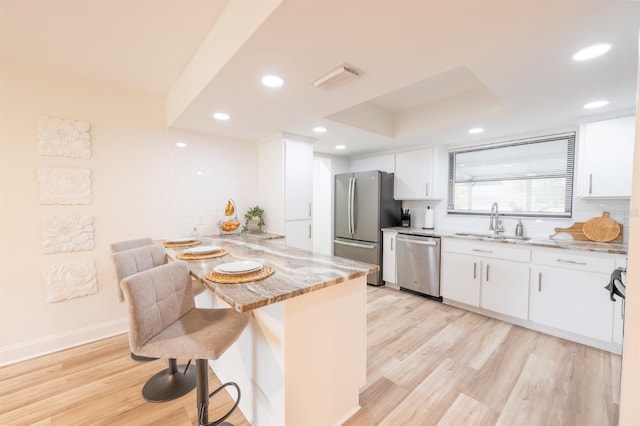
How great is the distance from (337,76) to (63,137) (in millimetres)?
2460

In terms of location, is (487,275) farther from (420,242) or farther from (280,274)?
(280,274)

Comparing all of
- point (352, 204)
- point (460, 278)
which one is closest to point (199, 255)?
point (352, 204)

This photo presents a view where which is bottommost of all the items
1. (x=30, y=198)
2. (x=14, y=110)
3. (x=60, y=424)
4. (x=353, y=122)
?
(x=60, y=424)

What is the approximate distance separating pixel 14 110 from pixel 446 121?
4.00 meters

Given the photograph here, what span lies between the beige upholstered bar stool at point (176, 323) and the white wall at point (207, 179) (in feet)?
5.78

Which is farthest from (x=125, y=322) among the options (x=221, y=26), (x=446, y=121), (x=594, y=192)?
(x=594, y=192)

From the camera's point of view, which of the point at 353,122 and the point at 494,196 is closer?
the point at 353,122

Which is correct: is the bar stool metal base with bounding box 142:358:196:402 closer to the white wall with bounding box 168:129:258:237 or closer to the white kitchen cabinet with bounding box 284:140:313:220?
the white wall with bounding box 168:129:258:237

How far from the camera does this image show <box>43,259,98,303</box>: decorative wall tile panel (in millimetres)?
2291

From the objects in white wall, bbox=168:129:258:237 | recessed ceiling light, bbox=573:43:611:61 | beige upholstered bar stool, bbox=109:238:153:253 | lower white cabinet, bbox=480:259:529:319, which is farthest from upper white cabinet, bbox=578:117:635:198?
beige upholstered bar stool, bbox=109:238:153:253

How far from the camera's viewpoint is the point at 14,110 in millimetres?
2123

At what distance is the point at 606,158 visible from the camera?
2484 millimetres

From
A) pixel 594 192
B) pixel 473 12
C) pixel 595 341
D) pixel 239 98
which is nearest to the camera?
pixel 473 12

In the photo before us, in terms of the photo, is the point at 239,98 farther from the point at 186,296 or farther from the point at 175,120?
the point at 186,296
